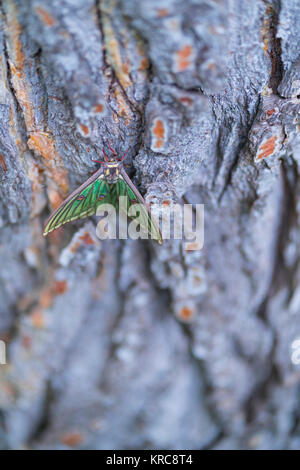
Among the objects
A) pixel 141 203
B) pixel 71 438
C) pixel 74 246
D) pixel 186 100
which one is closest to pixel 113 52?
pixel 186 100

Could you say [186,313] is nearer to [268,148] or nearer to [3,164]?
[268,148]

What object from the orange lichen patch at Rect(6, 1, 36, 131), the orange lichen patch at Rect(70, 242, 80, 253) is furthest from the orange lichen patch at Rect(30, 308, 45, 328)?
the orange lichen patch at Rect(6, 1, 36, 131)

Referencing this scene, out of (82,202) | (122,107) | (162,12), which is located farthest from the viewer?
(82,202)

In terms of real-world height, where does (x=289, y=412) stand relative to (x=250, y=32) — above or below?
below

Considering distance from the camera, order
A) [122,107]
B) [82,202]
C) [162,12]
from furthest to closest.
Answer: [82,202], [122,107], [162,12]
